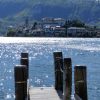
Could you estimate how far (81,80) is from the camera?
20719 millimetres

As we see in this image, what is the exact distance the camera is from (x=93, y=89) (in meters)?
41.7

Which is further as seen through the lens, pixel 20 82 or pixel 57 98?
pixel 57 98

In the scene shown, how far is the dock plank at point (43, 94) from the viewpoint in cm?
2461

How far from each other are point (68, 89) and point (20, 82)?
2.09 m

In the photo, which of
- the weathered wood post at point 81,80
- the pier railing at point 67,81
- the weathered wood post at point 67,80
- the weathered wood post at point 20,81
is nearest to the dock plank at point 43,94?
the weathered wood post at point 67,80

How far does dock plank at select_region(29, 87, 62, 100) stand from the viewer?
24609mm

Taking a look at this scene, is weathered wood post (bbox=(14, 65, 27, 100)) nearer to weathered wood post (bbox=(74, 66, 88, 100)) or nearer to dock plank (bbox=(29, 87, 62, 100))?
weathered wood post (bbox=(74, 66, 88, 100))

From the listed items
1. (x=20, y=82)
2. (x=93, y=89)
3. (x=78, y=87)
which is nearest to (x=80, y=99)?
(x=78, y=87)

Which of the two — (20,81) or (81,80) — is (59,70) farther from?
(20,81)

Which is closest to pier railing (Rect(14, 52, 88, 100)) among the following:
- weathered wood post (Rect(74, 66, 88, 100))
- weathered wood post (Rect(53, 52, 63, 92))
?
weathered wood post (Rect(74, 66, 88, 100))

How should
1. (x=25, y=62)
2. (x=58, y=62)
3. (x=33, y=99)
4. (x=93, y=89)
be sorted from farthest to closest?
(x=93, y=89) → (x=25, y=62) → (x=58, y=62) → (x=33, y=99)

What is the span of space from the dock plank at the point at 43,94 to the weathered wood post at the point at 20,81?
A: 3853 millimetres

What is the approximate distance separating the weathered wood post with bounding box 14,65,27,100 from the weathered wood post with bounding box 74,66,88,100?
1998 mm

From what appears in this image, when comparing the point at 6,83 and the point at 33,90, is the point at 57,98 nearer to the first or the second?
the point at 33,90
